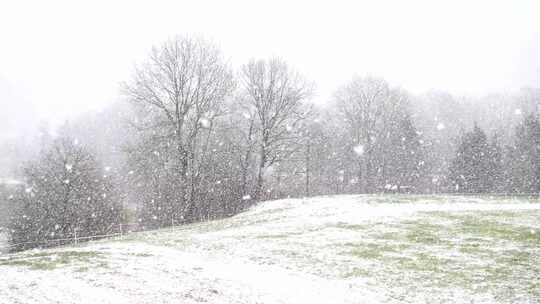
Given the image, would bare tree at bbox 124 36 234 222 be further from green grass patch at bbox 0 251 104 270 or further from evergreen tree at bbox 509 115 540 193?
evergreen tree at bbox 509 115 540 193

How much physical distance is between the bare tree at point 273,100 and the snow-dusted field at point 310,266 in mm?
20252

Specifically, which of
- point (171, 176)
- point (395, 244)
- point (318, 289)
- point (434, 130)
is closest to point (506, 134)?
point (434, 130)

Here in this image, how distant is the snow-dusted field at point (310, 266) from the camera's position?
12.1m

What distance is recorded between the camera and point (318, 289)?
1320cm

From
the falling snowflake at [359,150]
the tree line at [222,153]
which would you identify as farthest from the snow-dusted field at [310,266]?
the falling snowflake at [359,150]

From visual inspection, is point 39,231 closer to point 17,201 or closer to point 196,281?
point 17,201

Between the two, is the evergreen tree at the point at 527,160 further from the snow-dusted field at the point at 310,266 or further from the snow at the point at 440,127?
the snow-dusted field at the point at 310,266

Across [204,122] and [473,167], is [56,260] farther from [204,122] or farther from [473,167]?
[473,167]

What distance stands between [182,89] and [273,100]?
10.8 metres

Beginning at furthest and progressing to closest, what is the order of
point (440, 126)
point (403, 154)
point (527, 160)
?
point (440, 126) < point (403, 154) < point (527, 160)

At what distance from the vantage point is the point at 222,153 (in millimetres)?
53125

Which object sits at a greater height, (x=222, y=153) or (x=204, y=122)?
(x=204, y=122)

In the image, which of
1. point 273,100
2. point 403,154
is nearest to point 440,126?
point 403,154

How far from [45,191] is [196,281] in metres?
36.0
